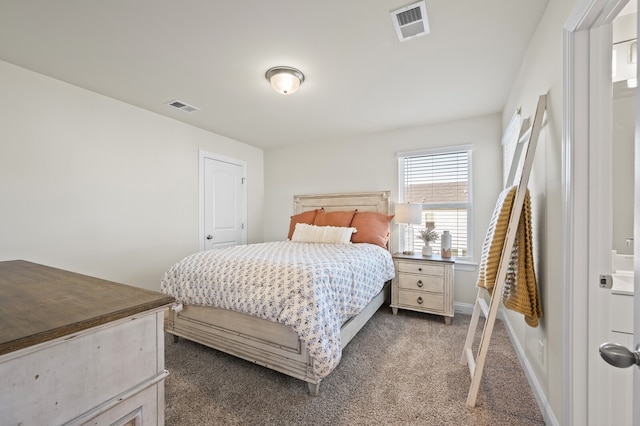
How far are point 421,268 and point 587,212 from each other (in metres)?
1.99

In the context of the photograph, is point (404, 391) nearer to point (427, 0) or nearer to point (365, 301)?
point (365, 301)

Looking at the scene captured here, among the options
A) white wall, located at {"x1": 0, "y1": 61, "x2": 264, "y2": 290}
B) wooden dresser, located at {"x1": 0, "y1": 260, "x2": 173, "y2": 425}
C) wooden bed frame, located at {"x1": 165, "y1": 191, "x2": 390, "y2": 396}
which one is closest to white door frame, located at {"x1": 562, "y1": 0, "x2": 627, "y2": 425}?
wooden bed frame, located at {"x1": 165, "y1": 191, "x2": 390, "y2": 396}

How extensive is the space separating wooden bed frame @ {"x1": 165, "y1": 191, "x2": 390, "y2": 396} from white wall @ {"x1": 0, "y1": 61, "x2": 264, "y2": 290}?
1059 mm

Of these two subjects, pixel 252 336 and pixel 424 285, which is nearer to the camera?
pixel 252 336

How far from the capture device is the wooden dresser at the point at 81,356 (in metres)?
0.60

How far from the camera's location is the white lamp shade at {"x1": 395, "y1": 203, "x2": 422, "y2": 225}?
10.5 feet

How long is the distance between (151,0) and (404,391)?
289 cm

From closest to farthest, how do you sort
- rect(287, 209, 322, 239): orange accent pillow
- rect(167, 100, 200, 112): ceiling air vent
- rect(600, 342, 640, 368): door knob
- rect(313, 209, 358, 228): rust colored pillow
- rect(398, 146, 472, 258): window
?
rect(600, 342, 640, 368): door knob < rect(167, 100, 200, 112): ceiling air vent < rect(398, 146, 472, 258): window < rect(313, 209, 358, 228): rust colored pillow < rect(287, 209, 322, 239): orange accent pillow

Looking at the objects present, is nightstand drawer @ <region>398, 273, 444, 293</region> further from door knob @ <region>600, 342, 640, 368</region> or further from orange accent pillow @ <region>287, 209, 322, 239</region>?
door knob @ <region>600, 342, 640, 368</region>

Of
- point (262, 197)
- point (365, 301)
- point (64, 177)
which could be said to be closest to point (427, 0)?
point (365, 301)

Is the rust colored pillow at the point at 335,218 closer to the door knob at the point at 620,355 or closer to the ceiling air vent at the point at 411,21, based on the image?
the ceiling air vent at the point at 411,21

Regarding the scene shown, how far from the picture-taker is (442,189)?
11.2 feet

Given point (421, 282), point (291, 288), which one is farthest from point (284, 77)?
point (421, 282)

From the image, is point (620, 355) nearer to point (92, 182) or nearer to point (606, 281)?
point (606, 281)
